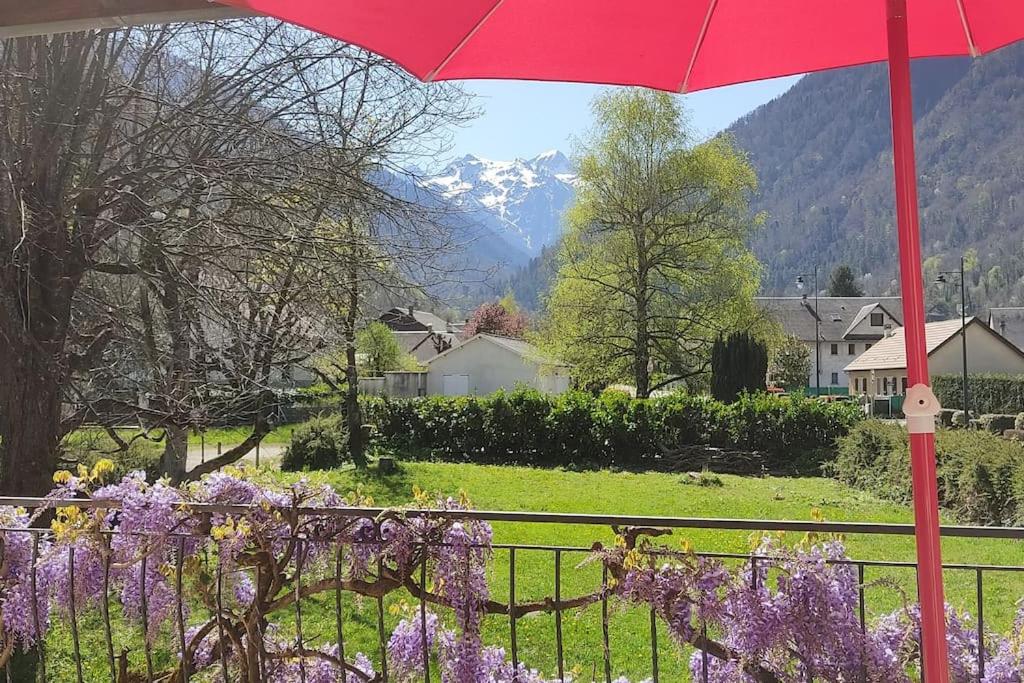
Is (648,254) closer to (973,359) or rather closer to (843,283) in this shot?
(973,359)

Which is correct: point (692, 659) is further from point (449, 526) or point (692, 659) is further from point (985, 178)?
point (985, 178)

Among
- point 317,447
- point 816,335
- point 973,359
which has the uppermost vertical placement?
point 816,335

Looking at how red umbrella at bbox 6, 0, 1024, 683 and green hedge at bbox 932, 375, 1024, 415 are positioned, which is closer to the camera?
red umbrella at bbox 6, 0, 1024, 683

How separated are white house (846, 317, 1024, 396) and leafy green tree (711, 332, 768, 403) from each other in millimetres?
2457

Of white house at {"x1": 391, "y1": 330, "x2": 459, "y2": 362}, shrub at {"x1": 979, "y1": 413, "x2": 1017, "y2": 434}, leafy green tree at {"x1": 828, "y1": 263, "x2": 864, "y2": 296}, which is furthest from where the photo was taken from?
leafy green tree at {"x1": 828, "y1": 263, "x2": 864, "y2": 296}

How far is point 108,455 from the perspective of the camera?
4.89m

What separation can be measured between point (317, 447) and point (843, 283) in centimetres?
1941

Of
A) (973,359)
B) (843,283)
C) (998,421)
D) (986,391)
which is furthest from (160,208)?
(843,283)

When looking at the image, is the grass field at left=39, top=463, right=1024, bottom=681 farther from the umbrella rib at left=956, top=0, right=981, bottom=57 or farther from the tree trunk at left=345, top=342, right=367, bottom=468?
the umbrella rib at left=956, top=0, right=981, bottom=57

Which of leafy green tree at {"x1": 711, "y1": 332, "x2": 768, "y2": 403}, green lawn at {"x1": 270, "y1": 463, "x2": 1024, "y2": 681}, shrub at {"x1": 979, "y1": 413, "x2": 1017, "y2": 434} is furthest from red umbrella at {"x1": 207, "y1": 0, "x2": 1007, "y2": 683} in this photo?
leafy green tree at {"x1": 711, "y1": 332, "x2": 768, "y2": 403}

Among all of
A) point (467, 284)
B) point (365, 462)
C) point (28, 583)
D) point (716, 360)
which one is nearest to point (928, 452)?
point (28, 583)

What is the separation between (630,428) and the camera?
10.9 metres

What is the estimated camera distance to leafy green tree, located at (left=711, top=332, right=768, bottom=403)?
13188 millimetres

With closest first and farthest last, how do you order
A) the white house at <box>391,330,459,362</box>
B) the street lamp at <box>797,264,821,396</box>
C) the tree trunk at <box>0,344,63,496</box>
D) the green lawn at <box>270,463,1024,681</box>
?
the tree trunk at <box>0,344,63,496</box>, the green lawn at <box>270,463,1024,681</box>, the street lamp at <box>797,264,821,396</box>, the white house at <box>391,330,459,362</box>
